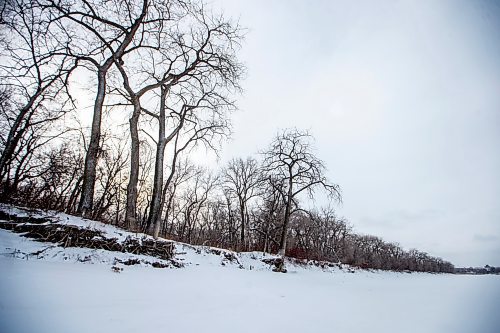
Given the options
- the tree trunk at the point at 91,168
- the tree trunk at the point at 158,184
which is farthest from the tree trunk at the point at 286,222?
the tree trunk at the point at 91,168

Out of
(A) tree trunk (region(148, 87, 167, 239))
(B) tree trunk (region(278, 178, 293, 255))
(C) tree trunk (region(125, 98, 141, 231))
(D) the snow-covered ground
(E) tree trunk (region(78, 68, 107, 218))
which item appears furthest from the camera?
(B) tree trunk (region(278, 178, 293, 255))

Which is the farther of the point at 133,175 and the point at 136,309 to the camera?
the point at 133,175

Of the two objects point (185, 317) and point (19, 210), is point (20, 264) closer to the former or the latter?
point (19, 210)

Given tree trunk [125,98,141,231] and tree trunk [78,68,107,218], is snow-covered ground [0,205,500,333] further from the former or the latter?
tree trunk [125,98,141,231]

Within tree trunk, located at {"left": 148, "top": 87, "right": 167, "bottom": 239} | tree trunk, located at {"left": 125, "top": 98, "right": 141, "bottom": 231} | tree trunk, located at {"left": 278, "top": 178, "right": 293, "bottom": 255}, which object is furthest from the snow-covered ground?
tree trunk, located at {"left": 278, "top": 178, "right": 293, "bottom": 255}

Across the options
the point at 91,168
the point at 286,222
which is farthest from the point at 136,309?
the point at 286,222

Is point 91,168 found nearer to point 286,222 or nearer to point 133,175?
point 133,175

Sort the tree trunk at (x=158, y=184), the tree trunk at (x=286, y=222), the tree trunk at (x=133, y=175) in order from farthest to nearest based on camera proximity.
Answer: the tree trunk at (x=286, y=222) → the tree trunk at (x=158, y=184) → the tree trunk at (x=133, y=175)

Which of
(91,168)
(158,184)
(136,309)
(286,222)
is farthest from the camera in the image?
(286,222)

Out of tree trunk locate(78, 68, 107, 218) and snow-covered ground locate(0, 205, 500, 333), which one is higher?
tree trunk locate(78, 68, 107, 218)

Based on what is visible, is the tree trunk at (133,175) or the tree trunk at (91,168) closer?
the tree trunk at (91,168)

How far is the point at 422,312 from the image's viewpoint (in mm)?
4816

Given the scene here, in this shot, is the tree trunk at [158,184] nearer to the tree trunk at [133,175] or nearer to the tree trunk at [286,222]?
the tree trunk at [133,175]

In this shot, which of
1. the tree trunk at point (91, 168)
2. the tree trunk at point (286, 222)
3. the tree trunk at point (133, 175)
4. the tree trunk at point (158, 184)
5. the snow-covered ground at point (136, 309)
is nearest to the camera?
the snow-covered ground at point (136, 309)
